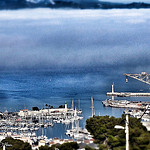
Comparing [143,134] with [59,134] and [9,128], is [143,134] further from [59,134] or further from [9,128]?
[9,128]

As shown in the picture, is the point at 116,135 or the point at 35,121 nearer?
the point at 116,135

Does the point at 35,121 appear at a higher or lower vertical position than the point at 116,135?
lower

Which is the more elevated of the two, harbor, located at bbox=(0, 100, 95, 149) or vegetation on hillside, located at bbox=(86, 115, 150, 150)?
vegetation on hillside, located at bbox=(86, 115, 150, 150)

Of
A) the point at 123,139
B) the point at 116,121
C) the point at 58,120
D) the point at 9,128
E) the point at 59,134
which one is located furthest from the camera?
the point at 58,120

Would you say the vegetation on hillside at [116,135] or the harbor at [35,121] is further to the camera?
the harbor at [35,121]

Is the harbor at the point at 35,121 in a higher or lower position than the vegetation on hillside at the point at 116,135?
lower

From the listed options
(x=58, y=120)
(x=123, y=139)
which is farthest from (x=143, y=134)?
(x=58, y=120)

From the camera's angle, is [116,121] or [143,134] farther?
[116,121]

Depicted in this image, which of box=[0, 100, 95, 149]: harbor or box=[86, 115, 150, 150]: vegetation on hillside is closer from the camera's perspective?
box=[86, 115, 150, 150]: vegetation on hillside
